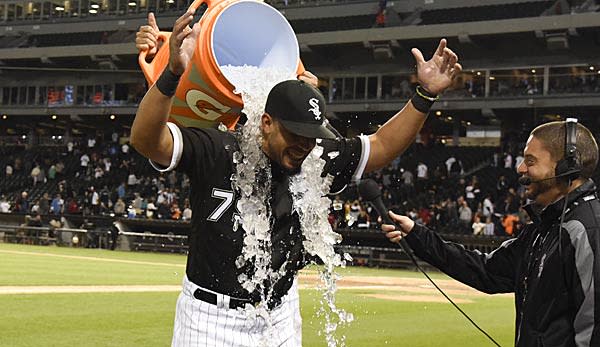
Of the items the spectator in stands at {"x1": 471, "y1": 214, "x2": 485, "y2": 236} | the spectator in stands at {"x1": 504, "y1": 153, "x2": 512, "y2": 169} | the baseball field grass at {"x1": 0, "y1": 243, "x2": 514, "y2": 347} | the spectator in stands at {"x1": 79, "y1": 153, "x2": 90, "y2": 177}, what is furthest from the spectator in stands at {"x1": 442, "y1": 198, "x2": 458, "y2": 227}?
the spectator in stands at {"x1": 79, "y1": 153, "x2": 90, "y2": 177}

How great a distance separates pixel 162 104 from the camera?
3.50 m

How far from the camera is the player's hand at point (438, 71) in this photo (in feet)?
14.2

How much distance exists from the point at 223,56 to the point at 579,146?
5.79 feet

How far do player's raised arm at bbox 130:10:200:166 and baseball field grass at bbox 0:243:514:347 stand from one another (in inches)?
197

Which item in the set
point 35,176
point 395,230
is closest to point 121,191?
point 35,176

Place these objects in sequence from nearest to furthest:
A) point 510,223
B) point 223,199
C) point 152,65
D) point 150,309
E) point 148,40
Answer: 1. point 223,199
2. point 148,40
3. point 152,65
4. point 150,309
5. point 510,223

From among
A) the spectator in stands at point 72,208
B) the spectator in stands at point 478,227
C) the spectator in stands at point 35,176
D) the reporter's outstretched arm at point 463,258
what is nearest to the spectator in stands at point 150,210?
the spectator in stands at point 72,208

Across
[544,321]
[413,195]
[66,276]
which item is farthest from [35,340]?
[413,195]

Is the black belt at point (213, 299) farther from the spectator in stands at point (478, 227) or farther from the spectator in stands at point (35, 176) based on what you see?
the spectator in stands at point (35, 176)

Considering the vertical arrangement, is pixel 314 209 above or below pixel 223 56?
below

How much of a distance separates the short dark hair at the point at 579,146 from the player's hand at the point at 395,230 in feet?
2.97

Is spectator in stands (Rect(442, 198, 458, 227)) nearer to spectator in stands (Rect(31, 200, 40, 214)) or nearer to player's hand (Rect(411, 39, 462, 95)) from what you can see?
spectator in stands (Rect(31, 200, 40, 214))

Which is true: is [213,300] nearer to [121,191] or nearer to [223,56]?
[223,56]

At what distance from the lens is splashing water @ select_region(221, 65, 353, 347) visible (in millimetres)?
3770
